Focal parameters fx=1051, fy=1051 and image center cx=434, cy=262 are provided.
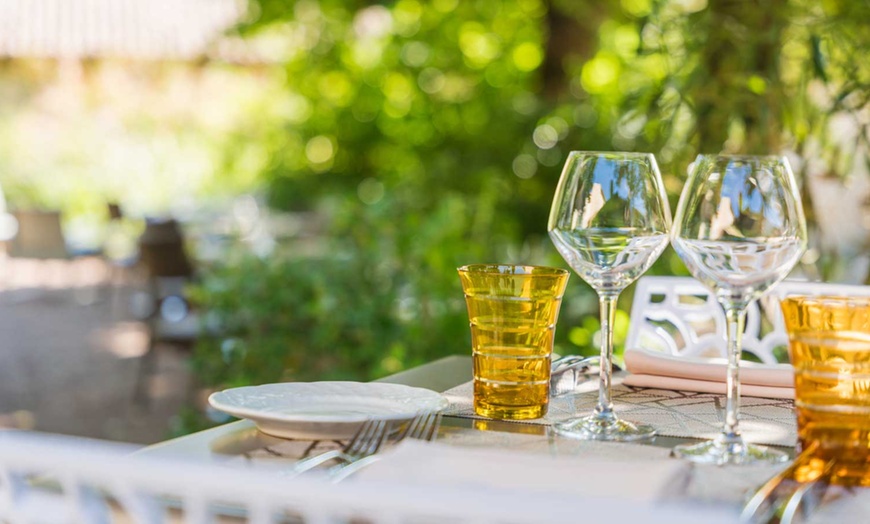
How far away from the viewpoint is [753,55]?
2.87 metres

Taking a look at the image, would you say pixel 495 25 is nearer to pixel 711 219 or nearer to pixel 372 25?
pixel 372 25

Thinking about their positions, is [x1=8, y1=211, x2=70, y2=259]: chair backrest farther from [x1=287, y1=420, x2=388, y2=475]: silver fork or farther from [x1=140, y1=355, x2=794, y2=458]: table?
[x1=287, y1=420, x2=388, y2=475]: silver fork

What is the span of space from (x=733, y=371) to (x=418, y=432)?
1.02 feet

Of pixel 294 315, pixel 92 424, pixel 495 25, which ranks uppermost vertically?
pixel 495 25

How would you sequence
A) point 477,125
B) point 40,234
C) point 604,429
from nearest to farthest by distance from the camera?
point 604,429 → point 477,125 → point 40,234

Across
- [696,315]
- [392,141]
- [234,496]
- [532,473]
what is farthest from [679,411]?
[392,141]

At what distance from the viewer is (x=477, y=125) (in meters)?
6.20

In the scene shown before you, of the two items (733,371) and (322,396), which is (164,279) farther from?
(733,371)

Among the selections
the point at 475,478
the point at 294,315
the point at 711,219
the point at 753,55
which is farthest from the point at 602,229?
the point at 294,315

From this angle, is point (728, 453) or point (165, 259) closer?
point (728, 453)

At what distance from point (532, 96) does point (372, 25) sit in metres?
2.18

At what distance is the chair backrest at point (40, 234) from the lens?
7195mm

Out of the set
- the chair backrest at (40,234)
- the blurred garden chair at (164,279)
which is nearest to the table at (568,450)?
the blurred garden chair at (164,279)

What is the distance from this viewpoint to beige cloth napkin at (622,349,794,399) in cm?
134
